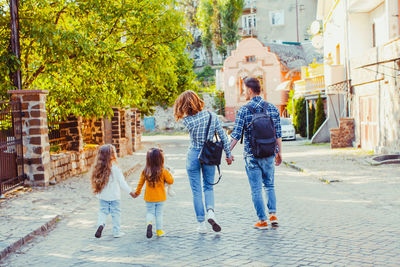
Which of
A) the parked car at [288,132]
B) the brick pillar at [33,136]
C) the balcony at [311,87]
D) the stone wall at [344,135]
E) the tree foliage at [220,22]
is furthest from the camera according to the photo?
the tree foliage at [220,22]

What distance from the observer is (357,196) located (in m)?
9.44

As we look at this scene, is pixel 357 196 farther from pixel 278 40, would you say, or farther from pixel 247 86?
pixel 278 40

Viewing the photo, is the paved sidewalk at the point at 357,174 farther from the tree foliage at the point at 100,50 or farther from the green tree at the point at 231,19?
the green tree at the point at 231,19

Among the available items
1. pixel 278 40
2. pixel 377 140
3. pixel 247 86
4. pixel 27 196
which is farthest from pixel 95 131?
pixel 278 40

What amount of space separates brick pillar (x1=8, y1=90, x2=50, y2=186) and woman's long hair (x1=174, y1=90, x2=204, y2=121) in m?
6.00

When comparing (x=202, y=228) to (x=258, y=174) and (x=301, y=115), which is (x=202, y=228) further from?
(x=301, y=115)

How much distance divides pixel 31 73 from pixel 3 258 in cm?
851

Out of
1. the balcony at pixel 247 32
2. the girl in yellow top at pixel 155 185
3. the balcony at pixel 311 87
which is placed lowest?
the girl in yellow top at pixel 155 185

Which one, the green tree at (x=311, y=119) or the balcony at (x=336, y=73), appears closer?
the balcony at (x=336, y=73)

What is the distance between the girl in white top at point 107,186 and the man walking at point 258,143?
1.62 metres

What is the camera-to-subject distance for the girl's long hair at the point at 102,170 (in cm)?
641

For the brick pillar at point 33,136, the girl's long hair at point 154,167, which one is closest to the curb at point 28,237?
the girl's long hair at point 154,167

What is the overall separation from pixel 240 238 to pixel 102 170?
199 cm

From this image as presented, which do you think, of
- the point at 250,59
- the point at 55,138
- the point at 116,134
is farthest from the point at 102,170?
the point at 250,59
